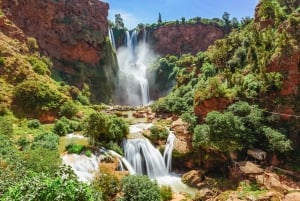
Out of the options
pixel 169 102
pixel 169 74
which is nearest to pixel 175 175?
pixel 169 102

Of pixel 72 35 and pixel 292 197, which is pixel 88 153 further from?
pixel 72 35

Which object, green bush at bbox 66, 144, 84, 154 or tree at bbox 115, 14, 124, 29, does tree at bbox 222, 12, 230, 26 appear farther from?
green bush at bbox 66, 144, 84, 154

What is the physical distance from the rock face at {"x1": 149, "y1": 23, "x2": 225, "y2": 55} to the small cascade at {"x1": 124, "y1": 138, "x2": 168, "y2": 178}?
5447cm

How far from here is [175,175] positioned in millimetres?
27453

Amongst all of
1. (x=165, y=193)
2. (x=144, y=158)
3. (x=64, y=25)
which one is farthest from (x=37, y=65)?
(x=165, y=193)

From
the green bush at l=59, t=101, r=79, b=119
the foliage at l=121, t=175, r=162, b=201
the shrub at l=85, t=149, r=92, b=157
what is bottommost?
the foliage at l=121, t=175, r=162, b=201

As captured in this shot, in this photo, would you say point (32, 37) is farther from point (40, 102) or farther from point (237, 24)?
point (237, 24)

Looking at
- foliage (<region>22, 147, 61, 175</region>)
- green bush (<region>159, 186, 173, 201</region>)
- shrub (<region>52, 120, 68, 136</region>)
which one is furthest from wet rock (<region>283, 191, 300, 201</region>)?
shrub (<region>52, 120, 68, 136</region>)

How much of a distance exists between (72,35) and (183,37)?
36.2 metres

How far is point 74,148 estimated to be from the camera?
958 inches

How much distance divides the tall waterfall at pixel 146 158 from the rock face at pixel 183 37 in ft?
178

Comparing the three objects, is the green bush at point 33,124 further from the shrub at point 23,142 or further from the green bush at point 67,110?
the shrub at point 23,142

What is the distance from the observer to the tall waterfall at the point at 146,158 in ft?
89.0

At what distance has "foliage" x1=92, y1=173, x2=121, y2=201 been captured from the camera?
19.4m
